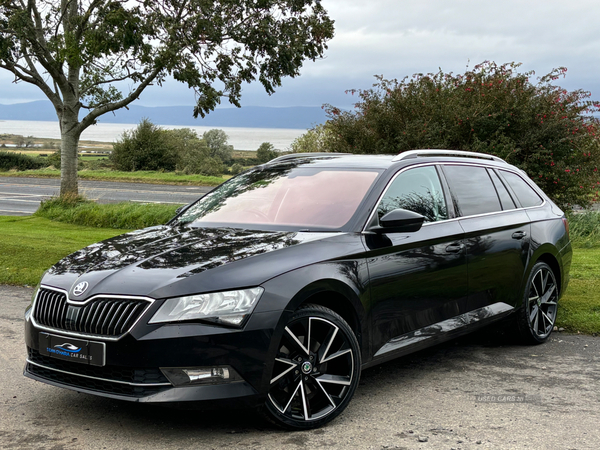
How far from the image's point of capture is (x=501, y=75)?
624 inches

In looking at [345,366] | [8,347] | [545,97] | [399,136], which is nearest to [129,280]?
[345,366]

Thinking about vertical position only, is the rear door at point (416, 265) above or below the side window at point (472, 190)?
below

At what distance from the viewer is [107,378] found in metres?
3.73

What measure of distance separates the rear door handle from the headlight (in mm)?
1944

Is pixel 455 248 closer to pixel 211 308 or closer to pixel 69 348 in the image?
pixel 211 308

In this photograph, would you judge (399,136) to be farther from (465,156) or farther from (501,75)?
(465,156)

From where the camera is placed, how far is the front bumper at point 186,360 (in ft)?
11.8

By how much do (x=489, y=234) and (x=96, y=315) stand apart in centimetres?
329

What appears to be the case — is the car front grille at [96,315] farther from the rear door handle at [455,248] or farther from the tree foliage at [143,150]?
the tree foliage at [143,150]

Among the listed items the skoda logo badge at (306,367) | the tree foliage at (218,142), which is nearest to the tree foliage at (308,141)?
the skoda logo badge at (306,367)

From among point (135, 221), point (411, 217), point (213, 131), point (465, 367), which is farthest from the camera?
point (213, 131)

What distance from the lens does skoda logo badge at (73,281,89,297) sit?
385cm

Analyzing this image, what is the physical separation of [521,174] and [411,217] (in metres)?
2.69

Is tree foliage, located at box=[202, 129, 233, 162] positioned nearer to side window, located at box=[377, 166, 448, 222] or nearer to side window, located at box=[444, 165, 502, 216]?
side window, located at box=[444, 165, 502, 216]
